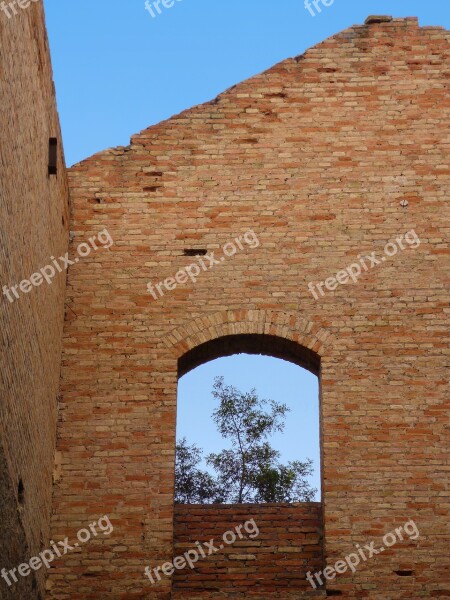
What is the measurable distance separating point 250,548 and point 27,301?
10.7 feet

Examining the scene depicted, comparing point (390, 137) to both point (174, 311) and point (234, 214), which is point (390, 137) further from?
point (174, 311)

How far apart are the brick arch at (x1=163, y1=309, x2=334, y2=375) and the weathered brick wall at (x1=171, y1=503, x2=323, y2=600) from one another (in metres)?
1.53

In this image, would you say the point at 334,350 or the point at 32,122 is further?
the point at 334,350

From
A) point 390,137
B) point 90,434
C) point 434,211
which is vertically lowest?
point 90,434

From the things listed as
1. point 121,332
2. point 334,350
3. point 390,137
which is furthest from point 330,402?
point 390,137

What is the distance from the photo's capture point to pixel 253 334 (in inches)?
410

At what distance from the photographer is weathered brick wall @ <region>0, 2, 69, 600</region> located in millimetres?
7309

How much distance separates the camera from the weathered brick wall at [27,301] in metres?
7.31

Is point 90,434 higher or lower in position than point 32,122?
lower

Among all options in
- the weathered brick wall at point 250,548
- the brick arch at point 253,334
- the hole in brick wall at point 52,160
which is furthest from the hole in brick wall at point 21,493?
the hole in brick wall at point 52,160

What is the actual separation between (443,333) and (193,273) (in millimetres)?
2622

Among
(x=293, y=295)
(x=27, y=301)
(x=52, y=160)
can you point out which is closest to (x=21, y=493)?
(x=27, y=301)

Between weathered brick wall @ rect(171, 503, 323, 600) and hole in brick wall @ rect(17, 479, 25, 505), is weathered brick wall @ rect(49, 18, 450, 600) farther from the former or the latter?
hole in brick wall @ rect(17, 479, 25, 505)

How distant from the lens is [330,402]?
33.0 ft
